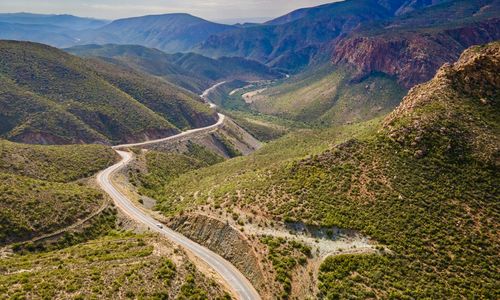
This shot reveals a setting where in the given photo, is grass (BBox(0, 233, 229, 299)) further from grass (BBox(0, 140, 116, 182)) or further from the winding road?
grass (BBox(0, 140, 116, 182))

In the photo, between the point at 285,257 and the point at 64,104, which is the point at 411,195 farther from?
the point at 64,104

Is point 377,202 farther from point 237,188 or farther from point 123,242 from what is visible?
point 123,242

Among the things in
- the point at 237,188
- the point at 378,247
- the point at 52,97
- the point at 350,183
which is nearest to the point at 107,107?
the point at 52,97

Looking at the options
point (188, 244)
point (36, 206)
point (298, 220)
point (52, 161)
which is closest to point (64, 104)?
point (52, 161)

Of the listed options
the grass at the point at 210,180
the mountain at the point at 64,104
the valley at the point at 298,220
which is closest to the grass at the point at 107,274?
the valley at the point at 298,220

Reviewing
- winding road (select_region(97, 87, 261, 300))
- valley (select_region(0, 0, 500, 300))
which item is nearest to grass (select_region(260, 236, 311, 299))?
valley (select_region(0, 0, 500, 300))

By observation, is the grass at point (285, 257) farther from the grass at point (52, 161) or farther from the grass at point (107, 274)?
the grass at point (52, 161)
